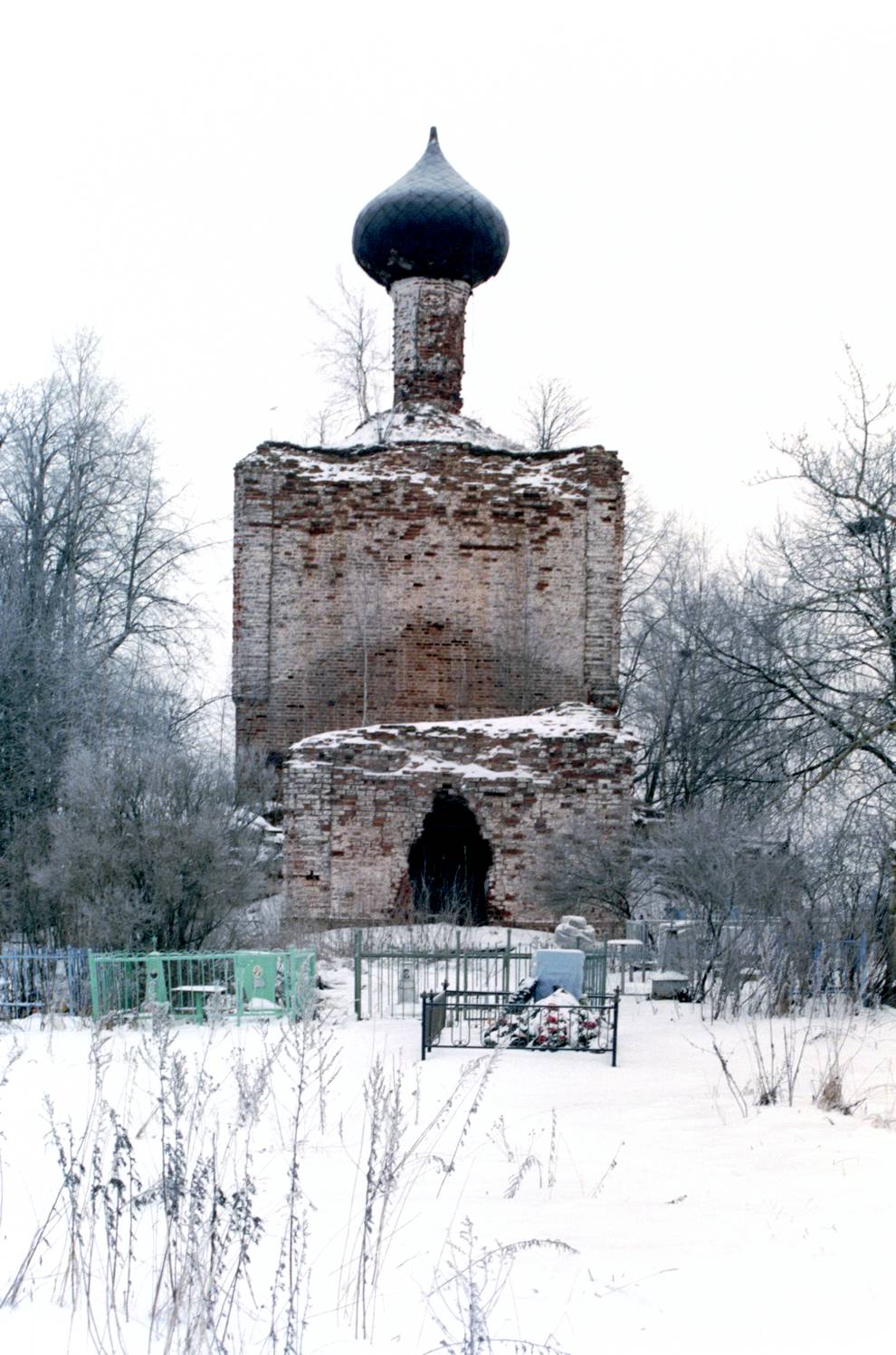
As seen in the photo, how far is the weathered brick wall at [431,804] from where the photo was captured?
1833 cm

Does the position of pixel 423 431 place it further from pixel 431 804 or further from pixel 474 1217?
pixel 474 1217

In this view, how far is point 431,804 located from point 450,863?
2.82 metres

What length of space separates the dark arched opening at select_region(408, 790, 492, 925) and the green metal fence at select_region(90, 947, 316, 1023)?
6.53 meters

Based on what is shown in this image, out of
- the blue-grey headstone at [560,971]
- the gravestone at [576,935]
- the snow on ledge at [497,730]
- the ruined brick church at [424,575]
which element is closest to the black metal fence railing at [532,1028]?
the blue-grey headstone at [560,971]

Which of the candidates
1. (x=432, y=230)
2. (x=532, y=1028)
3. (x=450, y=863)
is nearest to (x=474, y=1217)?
(x=532, y=1028)

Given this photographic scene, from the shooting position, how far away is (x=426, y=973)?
1356 cm

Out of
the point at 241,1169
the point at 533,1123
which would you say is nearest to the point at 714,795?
the point at 533,1123

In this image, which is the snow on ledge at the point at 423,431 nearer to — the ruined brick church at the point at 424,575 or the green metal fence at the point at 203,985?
the ruined brick church at the point at 424,575

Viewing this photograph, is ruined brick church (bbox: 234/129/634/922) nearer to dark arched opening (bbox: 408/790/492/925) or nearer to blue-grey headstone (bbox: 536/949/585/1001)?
dark arched opening (bbox: 408/790/492/925)

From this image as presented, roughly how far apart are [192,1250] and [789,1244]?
2.22 meters

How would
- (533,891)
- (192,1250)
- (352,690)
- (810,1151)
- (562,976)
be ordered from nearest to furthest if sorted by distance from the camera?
1. (192,1250)
2. (810,1151)
3. (562,976)
4. (533,891)
5. (352,690)

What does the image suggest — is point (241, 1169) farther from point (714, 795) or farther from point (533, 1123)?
point (714, 795)

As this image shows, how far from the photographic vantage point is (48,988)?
497 inches

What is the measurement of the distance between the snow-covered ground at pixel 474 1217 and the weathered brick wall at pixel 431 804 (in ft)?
30.4
